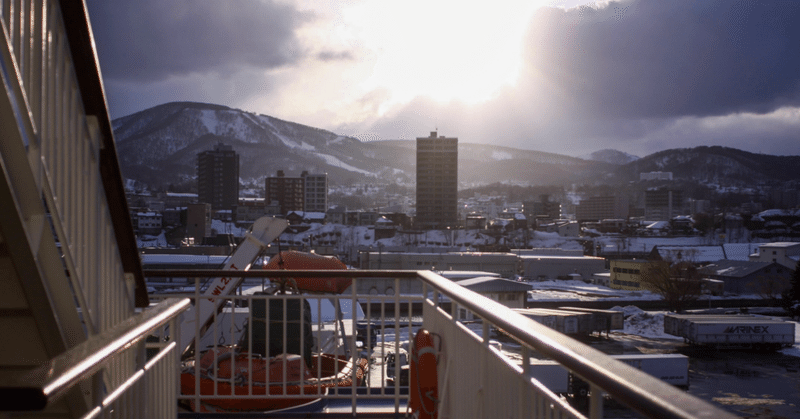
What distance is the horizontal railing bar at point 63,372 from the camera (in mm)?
802

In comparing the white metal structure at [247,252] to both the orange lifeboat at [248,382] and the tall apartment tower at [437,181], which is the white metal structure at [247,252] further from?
the tall apartment tower at [437,181]

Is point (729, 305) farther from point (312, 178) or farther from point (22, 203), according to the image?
point (312, 178)

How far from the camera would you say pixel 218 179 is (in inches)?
3386

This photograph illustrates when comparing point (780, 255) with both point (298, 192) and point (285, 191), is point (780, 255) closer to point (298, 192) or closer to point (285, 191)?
point (298, 192)

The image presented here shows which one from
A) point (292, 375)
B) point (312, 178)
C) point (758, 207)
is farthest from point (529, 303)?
point (312, 178)

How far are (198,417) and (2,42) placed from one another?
7.97ft

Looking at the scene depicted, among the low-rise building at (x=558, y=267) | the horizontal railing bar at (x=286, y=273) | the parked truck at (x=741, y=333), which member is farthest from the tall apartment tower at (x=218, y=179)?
the horizontal railing bar at (x=286, y=273)

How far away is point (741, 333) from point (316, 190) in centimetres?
8207

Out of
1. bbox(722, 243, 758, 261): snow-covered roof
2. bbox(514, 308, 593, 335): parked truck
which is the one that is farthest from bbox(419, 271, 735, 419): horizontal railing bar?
bbox(722, 243, 758, 261): snow-covered roof

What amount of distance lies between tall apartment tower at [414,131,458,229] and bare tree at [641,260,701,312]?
3675 centimetres

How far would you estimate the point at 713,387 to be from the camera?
51.2 ft

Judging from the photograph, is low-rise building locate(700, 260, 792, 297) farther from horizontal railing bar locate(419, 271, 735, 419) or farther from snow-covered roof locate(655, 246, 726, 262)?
horizontal railing bar locate(419, 271, 735, 419)

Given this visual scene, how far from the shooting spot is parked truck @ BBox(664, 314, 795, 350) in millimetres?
20078

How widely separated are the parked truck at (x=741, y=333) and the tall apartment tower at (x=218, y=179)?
224ft
